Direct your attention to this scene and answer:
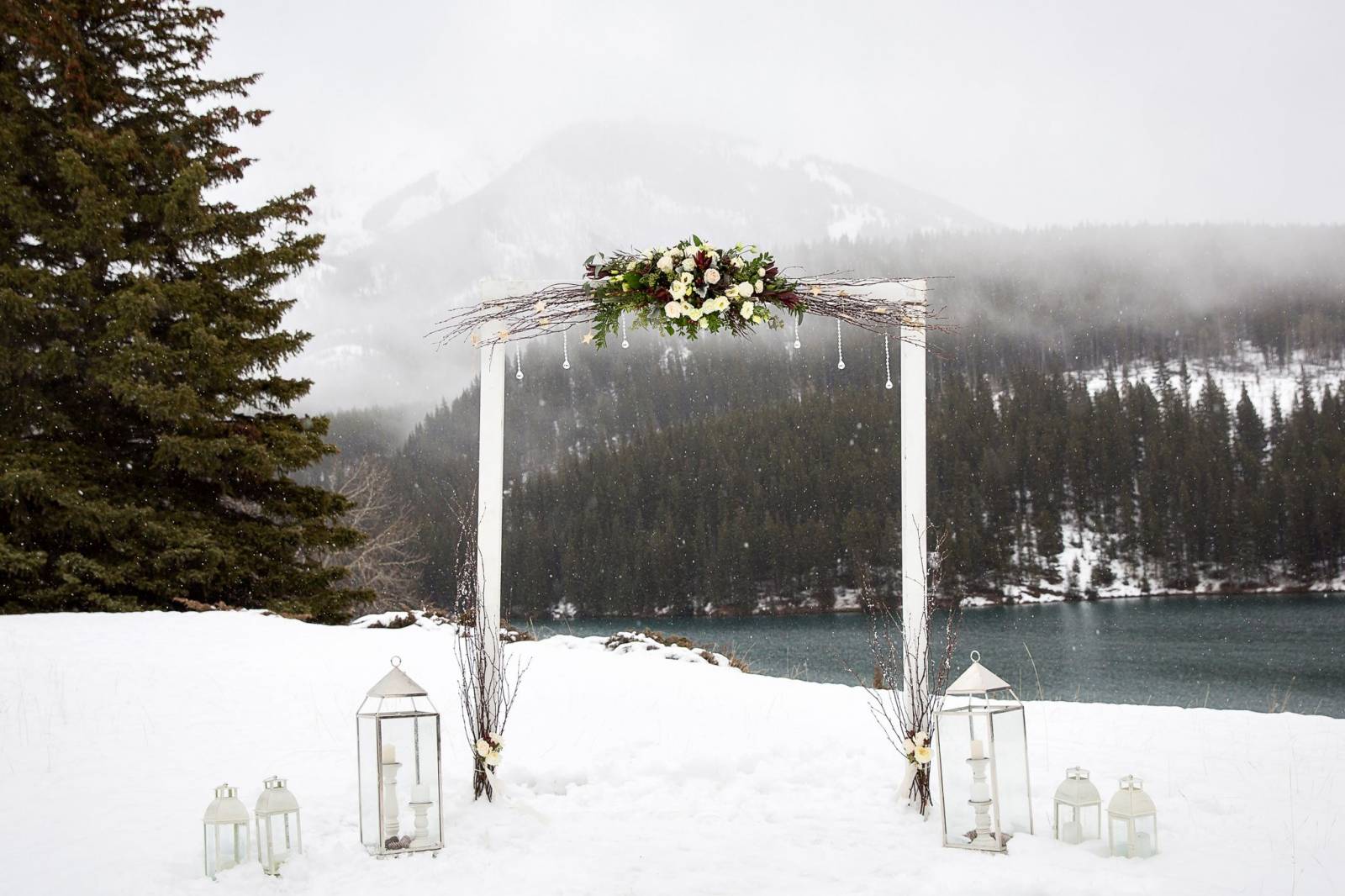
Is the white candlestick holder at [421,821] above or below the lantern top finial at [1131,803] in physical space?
below

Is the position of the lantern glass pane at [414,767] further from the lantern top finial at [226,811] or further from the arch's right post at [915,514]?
the arch's right post at [915,514]

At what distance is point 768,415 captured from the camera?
222 ft

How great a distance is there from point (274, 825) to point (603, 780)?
1647mm

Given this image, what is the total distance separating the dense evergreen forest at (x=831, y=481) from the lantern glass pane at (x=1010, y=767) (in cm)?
4342

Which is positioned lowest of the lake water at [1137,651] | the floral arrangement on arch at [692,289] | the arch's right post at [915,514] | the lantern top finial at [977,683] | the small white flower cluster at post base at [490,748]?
the lake water at [1137,651]

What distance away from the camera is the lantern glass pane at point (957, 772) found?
11.6ft

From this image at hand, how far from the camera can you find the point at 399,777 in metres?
3.60

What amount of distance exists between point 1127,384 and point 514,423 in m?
49.5

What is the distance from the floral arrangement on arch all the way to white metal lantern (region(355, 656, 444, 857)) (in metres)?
1.80

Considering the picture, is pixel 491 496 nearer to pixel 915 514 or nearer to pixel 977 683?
pixel 915 514

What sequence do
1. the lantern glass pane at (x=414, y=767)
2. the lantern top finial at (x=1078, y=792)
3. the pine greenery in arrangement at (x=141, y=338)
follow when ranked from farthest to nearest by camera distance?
1. the pine greenery in arrangement at (x=141, y=338)
2. the lantern glass pane at (x=414, y=767)
3. the lantern top finial at (x=1078, y=792)

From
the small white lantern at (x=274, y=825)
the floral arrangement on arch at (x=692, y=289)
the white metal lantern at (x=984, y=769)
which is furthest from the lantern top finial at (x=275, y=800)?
the white metal lantern at (x=984, y=769)

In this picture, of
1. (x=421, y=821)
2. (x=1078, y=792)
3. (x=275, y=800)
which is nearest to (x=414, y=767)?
(x=421, y=821)

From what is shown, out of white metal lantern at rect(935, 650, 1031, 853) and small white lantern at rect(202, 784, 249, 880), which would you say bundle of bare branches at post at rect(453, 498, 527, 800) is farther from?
white metal lantern at rect(935, 650, 1031, 853)
